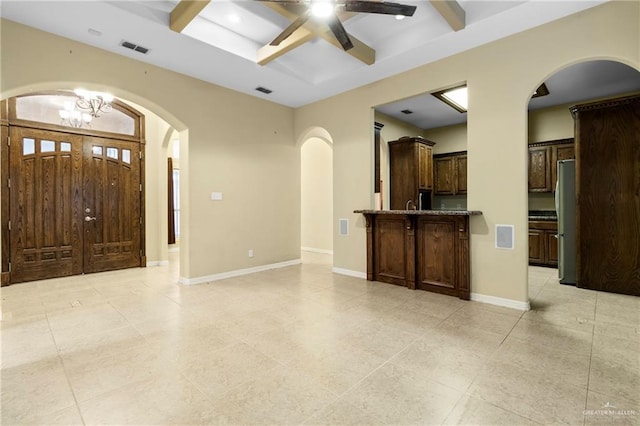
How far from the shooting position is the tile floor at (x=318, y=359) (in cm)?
177

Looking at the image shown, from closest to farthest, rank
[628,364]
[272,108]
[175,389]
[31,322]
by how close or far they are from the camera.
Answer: [175,389], [628,364], [31,322], [272,108]

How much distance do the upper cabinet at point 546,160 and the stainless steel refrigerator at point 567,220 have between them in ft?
4.99

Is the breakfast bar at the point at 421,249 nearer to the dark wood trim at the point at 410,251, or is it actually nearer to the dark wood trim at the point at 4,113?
the dark wood trim at the point at 410,251

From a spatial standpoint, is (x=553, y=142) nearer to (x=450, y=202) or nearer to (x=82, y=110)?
(x=450, y=202)

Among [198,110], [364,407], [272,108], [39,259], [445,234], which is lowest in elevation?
[364,407]

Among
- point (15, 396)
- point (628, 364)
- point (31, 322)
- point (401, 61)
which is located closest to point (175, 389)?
point (15, 396)

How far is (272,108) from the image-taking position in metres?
5.81

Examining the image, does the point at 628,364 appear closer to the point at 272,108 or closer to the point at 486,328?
the point at 486,328

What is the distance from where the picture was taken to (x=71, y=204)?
17.0 ft

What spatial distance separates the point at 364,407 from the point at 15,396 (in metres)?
2.26

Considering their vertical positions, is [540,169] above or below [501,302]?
above

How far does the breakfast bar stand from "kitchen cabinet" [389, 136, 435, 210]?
1885mm

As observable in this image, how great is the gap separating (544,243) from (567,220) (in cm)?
128

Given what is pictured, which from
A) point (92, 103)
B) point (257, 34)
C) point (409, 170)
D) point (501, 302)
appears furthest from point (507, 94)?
point (92, 103)
